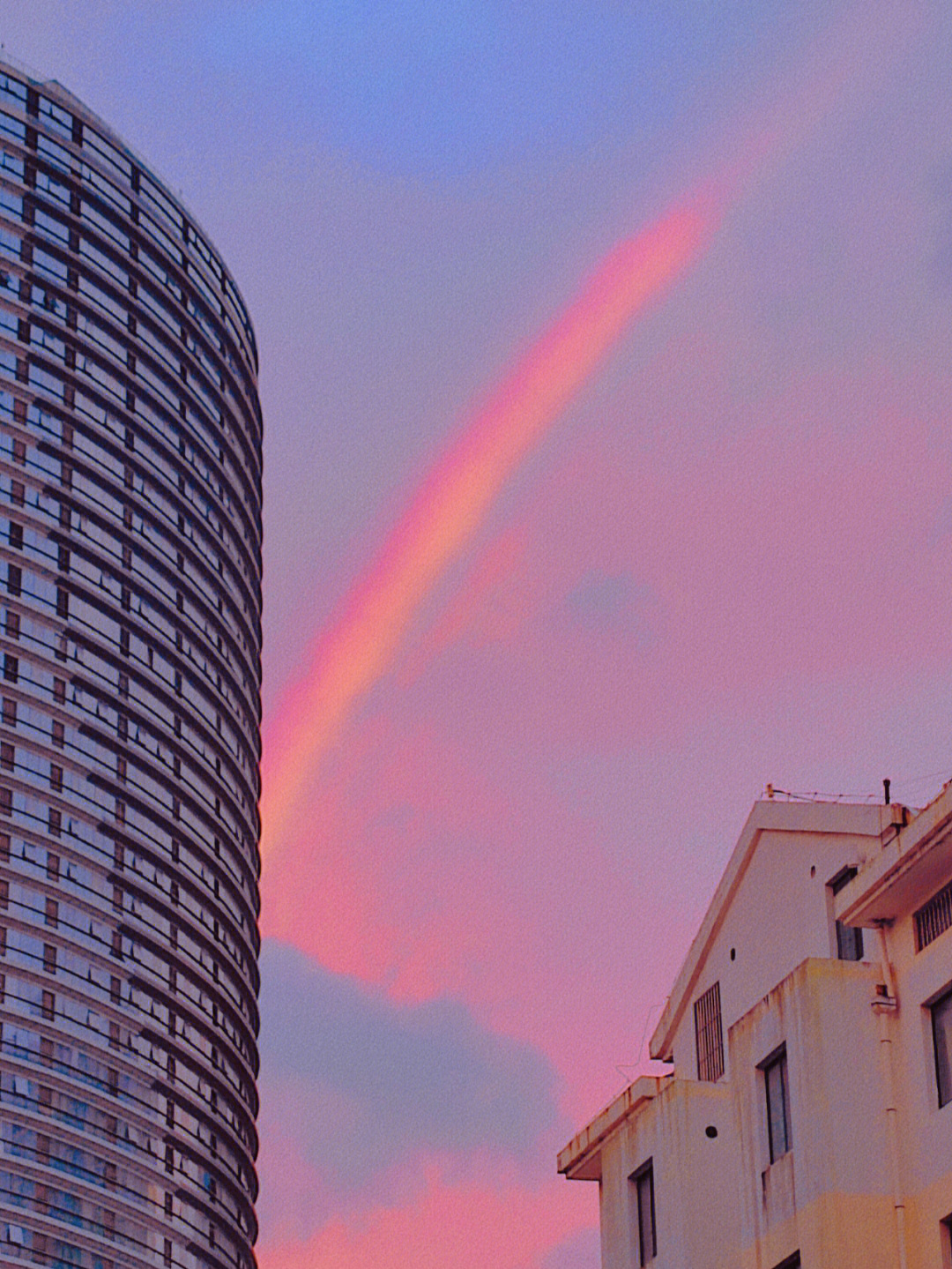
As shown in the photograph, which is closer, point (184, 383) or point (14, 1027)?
point (14, 1027)

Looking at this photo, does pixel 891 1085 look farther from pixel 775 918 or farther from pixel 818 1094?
pixel 775 918

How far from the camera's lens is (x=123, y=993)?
16725cm

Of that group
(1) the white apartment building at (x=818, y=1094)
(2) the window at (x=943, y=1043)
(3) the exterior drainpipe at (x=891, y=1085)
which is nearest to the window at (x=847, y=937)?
(1) the white apartment building at (x=818, y=1094)

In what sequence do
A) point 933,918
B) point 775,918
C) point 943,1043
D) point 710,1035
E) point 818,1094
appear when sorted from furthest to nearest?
point 710,1035
point 775,918
point 933,918
point 818,1094
point 943,1043

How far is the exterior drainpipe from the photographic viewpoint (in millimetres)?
44062

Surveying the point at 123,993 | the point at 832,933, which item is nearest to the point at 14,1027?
the point at 123,993

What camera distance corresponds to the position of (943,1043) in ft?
146

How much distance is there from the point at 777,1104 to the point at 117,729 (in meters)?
131

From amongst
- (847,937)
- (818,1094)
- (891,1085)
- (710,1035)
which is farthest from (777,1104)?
(710,1035)

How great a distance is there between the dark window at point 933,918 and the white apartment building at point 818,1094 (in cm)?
4

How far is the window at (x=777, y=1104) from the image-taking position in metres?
46.4

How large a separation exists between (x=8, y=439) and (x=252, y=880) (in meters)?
42.5

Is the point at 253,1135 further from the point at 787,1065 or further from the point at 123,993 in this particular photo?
the point at 787,1065

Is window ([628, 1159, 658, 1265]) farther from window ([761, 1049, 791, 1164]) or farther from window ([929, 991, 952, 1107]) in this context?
window ([929, 991, 952, 1107])
